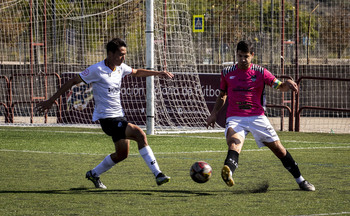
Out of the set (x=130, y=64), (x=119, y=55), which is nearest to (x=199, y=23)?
(x=130, y=64)

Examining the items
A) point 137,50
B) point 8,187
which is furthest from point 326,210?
point 137,50

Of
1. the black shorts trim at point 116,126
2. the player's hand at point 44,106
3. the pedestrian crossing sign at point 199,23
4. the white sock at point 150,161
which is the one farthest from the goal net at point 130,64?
the player's hand at point 44,106

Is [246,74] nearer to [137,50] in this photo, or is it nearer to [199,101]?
[199,101]

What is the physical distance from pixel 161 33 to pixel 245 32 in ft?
28.1

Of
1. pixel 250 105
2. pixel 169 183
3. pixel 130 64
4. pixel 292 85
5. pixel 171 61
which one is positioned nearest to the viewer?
pixel 292 85

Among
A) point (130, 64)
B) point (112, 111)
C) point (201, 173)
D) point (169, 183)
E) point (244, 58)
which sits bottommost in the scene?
point (169, 183)

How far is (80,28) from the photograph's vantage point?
81.1ft

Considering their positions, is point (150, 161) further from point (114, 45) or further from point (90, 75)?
point (114, 45)

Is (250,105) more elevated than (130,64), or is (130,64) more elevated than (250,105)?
(250,105)

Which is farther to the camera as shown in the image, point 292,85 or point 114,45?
point 114,45

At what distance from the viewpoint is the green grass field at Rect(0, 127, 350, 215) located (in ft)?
23.9

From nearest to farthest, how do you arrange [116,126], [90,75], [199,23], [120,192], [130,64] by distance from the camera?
[120,192] < [116,126] < [90,75] < [130,64] < [199,23]

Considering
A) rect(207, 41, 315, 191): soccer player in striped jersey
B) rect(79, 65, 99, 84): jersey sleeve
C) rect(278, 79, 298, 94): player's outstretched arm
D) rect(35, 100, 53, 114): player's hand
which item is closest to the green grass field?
rect(207, 41, 315, 191): soccer player in striped jersey

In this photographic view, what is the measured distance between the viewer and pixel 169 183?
365 inches
